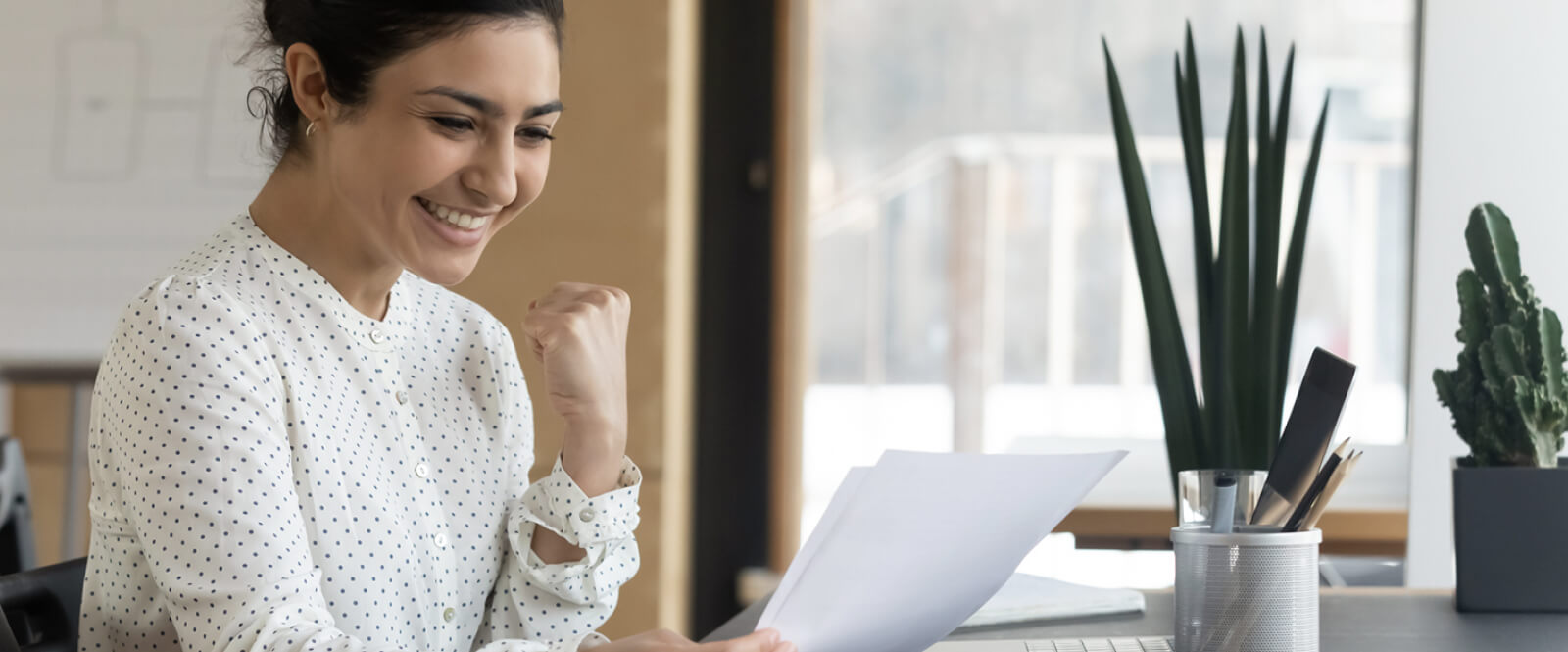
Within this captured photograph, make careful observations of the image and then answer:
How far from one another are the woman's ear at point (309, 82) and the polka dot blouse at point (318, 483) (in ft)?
0.38

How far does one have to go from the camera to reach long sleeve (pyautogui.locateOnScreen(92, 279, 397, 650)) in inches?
33.7

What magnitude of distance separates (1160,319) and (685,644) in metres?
1.06

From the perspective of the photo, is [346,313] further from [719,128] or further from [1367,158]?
[1367,158]

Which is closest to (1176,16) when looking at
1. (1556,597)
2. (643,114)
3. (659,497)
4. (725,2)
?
(725,2)

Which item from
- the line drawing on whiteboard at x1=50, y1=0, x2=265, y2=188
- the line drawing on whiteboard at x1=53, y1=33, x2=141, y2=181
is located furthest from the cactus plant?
the line drawing on whiteboard at x1=53, y1=33, x2=141, y2=181

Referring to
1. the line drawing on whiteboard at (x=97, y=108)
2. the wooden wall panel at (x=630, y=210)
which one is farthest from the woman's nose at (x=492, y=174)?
the line drawing on whiteboard at (x=97, y=108)

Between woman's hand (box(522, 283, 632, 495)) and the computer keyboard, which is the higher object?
woman's hand (box(522, 283, 632, 495))

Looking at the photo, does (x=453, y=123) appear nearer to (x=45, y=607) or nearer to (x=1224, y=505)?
(x=45, y=607)

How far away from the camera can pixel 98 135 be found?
8.30ft

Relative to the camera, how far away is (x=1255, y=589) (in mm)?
879

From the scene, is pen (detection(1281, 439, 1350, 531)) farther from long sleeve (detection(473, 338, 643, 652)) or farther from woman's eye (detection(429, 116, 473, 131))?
woman's eye (detection(429, 116, 473, 131))

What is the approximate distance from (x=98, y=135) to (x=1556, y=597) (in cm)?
249

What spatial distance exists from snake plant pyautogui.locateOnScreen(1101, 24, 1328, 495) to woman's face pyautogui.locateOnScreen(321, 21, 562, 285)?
2.80 ft

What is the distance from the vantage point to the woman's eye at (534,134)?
1.14 meters
